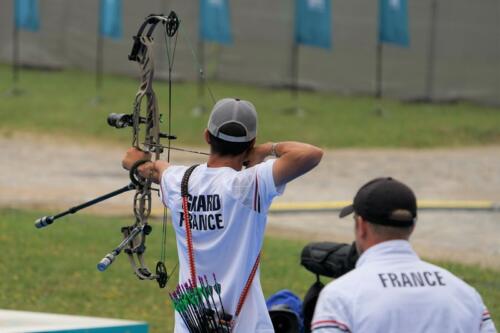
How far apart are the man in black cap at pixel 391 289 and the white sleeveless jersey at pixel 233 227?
1420mm

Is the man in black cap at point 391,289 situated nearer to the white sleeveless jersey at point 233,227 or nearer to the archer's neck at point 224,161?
the white sleeveless jersey at point 233,227

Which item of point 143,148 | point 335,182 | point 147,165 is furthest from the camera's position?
point 335,182

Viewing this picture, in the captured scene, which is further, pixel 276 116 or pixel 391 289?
pixel 276 116

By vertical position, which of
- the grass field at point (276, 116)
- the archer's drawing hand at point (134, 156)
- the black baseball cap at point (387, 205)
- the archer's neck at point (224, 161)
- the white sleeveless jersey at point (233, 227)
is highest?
the black baseball cap at point (387, 205)

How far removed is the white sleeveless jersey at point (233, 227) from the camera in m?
5.86

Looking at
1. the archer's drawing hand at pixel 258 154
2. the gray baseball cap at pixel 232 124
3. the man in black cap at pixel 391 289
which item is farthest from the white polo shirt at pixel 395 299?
the archer's drawing hand at pixel 258 154

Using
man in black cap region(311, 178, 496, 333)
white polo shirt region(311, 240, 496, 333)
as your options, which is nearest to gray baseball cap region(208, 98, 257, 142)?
man in black cap region(311, 178, 496, 333)

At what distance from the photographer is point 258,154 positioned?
6.19 metres

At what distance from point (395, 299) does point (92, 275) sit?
806cm

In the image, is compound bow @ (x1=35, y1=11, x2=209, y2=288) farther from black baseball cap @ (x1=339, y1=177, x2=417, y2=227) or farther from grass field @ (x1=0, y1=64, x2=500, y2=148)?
grass field @ (x1=0, y1=64, x2=500, y2=148)

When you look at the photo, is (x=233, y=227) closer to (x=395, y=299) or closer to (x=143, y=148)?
(x=143, y=148)

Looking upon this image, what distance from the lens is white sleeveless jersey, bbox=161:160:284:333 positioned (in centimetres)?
586

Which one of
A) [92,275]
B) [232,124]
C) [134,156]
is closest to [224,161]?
[232,124]

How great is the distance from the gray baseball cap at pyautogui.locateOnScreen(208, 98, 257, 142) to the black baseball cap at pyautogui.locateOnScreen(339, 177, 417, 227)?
5.11ft
